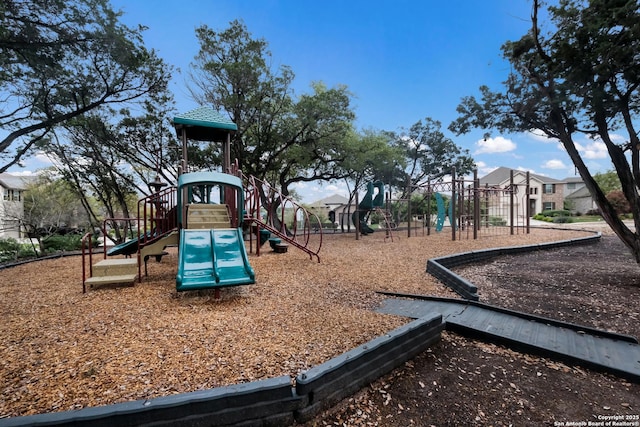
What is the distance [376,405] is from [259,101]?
41.3 feet

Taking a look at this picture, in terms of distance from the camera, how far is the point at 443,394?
225 cm

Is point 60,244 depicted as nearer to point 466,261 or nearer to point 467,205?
point 466,261

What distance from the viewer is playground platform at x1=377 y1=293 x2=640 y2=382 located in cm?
264

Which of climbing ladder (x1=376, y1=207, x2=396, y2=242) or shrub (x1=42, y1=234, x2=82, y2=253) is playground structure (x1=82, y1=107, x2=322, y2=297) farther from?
shrub (x1=42, y1=234, x2=82, y2=253)

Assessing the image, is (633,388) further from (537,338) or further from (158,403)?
(158,403)

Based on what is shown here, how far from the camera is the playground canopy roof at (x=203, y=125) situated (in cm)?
698

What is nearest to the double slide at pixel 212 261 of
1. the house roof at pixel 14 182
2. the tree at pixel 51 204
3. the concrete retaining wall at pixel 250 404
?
the concrete retaining wall at pixel 250 404

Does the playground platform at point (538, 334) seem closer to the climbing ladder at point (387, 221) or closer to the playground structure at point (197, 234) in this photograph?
the playground structure at point (197, 234)


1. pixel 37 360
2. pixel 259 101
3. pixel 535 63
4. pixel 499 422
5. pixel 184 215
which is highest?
pixel 259 101

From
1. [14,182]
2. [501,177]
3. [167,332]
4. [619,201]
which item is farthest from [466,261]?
[501,177]

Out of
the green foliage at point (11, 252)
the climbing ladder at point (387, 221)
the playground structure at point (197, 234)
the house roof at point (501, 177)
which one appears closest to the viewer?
the playground structure at point (197, 234)

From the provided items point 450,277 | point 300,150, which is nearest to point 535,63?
point 450,277

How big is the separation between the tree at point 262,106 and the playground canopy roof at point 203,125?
15.4 feet

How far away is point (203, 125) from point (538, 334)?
728 cm
